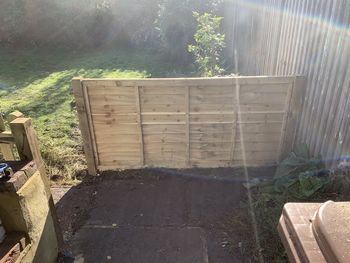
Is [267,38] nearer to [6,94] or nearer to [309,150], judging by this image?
[309,150]

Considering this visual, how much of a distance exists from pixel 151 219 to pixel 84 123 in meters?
1.91

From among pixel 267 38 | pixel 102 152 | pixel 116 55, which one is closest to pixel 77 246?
pixel 102 152

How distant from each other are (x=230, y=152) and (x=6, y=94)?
7.40 metres

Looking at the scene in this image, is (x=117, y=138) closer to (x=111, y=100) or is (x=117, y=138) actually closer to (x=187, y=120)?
(x=111, y=100)

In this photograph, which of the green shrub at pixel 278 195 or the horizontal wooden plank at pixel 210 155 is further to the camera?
the horizontal wooden plank at pixel 210 155

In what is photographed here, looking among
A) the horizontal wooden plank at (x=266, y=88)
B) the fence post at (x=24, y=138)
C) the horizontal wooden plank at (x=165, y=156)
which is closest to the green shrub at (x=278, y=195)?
the horizontal wooden plank at (x=266, y=88)

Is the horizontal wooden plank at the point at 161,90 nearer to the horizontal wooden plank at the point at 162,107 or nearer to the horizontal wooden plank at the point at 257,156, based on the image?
the horizontal wooden plank at the point at 162,107

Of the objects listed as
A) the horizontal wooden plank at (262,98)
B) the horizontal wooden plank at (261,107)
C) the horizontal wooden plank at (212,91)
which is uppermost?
the horizontal wooden plank at (212,91)

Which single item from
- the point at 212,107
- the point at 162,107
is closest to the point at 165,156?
the point at 162,107

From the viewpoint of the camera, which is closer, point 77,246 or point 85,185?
point 77,246

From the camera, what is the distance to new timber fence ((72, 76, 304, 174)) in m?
4.97

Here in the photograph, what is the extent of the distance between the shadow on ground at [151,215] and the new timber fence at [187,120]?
31 cm

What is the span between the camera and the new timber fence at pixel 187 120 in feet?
16.3

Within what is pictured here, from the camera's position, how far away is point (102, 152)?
5453mm
